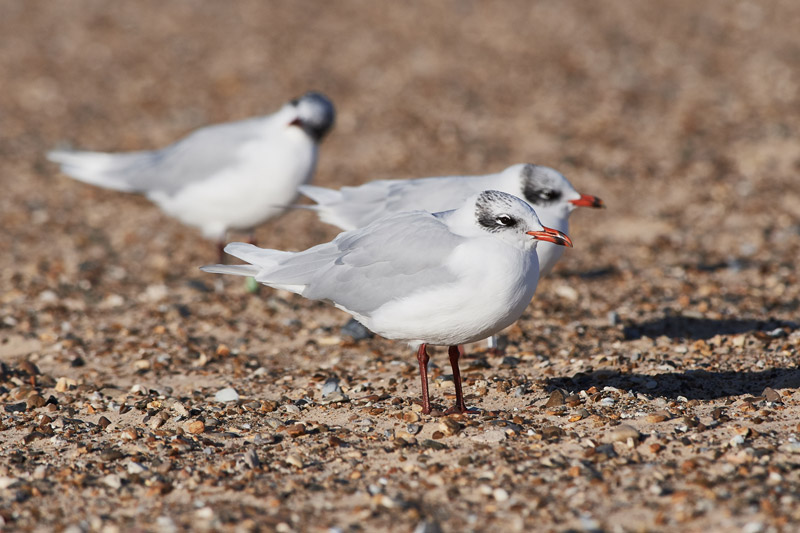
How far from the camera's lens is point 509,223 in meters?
4.51

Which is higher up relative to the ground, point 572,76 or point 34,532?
point 572,76

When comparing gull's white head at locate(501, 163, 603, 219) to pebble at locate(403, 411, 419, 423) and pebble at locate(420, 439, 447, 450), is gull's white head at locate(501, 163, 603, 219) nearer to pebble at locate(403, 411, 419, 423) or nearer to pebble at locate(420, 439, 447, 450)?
pebble at locate(403, 411, 419, 423)

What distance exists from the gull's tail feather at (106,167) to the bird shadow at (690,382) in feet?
15.2

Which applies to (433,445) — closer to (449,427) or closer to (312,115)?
(449,427)

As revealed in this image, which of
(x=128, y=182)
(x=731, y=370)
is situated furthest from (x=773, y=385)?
(x=128, y=182)

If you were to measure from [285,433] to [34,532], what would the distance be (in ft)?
4.36

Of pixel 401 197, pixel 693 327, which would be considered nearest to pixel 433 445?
pixel 401 197

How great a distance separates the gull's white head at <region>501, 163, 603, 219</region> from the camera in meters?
6.04

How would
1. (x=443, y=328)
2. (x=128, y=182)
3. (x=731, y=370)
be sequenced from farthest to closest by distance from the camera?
(x=128, y=182)
(x=731, y=370)
(x=443, y=328)

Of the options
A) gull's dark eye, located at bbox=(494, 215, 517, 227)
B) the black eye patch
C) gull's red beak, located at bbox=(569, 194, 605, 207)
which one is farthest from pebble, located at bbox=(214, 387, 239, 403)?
gull's red beak, located at bbox=(569, 194, 605, 207)

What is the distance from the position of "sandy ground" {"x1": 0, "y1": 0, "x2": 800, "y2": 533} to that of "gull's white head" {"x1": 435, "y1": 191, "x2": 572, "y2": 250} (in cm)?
95

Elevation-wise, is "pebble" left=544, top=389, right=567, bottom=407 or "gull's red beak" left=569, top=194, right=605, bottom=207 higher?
"gull's red beak" left=569, top=194, right=605, bottom=207

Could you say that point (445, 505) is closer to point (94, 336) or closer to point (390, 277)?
point (390, 277)

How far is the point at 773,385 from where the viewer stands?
5.14m
